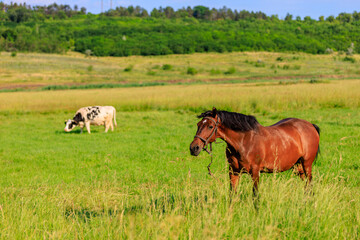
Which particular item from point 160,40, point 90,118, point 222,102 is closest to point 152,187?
point 90,118

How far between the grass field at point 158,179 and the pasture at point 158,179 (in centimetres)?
3

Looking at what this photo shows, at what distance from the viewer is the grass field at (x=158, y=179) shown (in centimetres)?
440

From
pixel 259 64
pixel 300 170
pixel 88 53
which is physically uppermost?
pixel 88 53

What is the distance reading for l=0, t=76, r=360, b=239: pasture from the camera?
440 cm

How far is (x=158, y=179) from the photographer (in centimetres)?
908

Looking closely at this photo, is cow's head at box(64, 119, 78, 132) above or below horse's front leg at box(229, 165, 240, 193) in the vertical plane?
below

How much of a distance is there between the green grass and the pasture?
0.10ft

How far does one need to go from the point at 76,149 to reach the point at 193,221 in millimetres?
10295

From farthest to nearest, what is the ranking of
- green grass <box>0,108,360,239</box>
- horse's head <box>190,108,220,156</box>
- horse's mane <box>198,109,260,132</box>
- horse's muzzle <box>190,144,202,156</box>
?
horse's mane <box>198,109,260,132</box>, horse's head <box>190,108,220,156</box>, horse's muzzle <box>190,144,202,156</box>, green grass <box>0,108,360,239</box>

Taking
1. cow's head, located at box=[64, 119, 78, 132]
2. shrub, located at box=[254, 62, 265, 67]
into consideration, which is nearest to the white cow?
cow's head, located at box=[64, 119, 78, 132]

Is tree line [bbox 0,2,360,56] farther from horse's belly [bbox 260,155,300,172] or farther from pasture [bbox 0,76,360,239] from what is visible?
horse's belly [bbox 260,155,300,172]

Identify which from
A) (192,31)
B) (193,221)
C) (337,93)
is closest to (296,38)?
(192,31)

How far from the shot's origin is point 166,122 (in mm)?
20625

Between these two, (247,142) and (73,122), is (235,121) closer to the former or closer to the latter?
(247,142)
